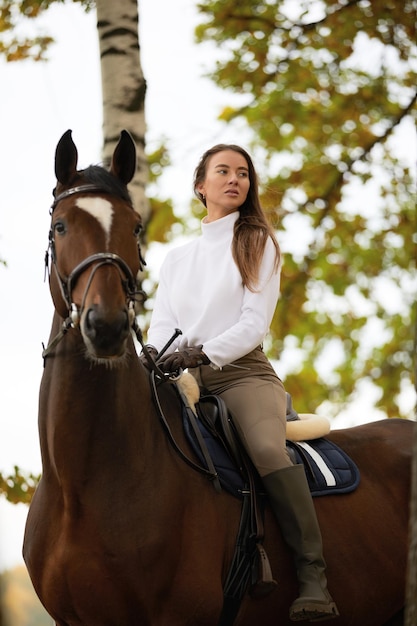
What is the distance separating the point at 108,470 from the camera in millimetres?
4441

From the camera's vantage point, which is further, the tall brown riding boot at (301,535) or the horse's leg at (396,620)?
the horse's leg at (396,620)

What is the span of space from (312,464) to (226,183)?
1.60 m

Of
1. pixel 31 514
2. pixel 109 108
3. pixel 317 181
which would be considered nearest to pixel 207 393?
pixel 31 514

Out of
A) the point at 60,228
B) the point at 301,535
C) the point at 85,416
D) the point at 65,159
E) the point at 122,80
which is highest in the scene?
the point at 122,80

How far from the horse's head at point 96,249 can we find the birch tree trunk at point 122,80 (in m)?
2.73

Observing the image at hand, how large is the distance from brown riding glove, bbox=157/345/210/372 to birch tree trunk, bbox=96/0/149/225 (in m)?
2.68

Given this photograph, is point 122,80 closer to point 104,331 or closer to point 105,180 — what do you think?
point 105,180

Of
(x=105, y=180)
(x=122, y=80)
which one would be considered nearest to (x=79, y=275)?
(x=105, y=180)

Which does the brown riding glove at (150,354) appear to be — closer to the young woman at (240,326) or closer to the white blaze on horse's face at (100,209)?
the young woman at (240,326)

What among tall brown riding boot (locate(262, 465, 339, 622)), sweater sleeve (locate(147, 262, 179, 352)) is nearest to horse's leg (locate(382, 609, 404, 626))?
tall brown riding boot (locate(262, 465, 339, 622))

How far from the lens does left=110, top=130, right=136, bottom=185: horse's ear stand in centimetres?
470

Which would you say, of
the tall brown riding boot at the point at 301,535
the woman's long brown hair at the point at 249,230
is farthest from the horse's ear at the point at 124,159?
the tall brown riding boot at the point at 301,535

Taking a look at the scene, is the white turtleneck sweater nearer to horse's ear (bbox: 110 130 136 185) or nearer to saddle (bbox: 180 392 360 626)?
saddle (bbox: 180 392 360 626)

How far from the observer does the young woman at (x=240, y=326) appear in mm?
4855
